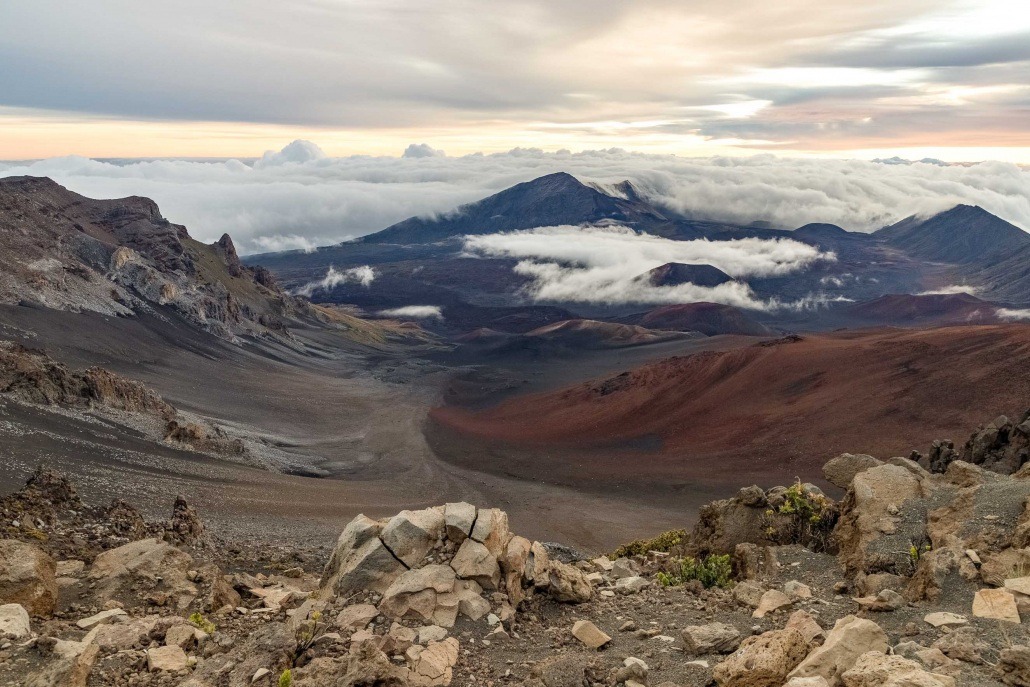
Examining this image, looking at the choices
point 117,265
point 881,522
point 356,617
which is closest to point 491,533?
point 356,617

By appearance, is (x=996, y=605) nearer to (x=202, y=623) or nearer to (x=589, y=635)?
(x=589, y=635)

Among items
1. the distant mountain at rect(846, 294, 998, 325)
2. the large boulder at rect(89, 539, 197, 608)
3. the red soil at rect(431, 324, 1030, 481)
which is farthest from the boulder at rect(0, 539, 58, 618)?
the distant mountain at rect(846, 294, 998, 325)

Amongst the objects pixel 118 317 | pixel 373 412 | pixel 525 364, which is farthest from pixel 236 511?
pixel 525 364

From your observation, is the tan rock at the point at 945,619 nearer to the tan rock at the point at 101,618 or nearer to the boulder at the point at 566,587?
the boulder at the point at 566,587

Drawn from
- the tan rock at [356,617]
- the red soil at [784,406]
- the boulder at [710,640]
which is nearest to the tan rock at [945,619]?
the boulder at [710,640]

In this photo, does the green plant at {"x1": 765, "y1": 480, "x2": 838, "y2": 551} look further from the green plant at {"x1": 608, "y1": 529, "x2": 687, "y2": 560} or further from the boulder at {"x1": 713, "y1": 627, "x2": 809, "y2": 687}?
the boulder at {"x1": 713, "y1": 627, "x2": 809, "y2": 687}
